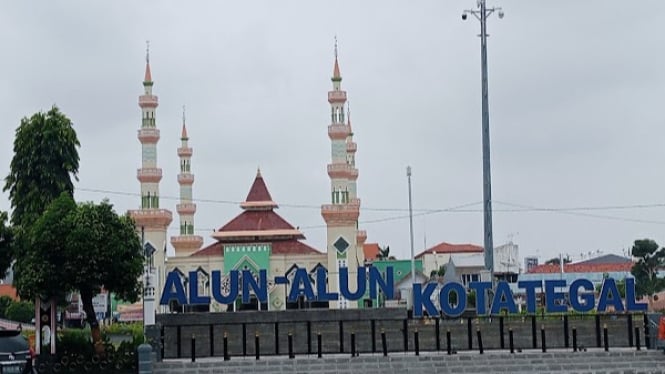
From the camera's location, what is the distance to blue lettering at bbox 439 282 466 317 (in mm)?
31969

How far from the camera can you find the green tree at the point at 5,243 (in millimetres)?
31766

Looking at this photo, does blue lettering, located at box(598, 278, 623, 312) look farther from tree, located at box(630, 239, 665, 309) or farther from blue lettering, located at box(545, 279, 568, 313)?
tree, located at box(630, 239, 665, 309)

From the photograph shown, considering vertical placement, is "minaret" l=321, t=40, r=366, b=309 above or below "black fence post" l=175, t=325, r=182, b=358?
above

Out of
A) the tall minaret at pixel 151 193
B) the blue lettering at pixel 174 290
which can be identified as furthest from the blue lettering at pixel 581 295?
the tall minaret at pixel 151 193

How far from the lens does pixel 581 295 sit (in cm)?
3275

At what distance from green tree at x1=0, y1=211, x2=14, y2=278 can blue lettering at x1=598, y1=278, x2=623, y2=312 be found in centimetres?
1705

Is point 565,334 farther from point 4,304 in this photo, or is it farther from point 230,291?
point 4,304

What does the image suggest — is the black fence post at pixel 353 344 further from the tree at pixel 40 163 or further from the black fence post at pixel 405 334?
the tree at pixel 40 163

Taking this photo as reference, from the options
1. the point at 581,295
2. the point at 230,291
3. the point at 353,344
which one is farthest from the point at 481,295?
the point at 230,291

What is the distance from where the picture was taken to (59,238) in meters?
29.6

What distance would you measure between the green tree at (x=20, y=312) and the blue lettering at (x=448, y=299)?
51650mm

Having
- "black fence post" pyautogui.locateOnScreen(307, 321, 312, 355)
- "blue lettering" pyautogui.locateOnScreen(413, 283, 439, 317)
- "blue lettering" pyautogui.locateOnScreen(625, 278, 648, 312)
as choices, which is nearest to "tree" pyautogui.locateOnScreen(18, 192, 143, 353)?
"black fence post" pyautogui.locateOnScreen(307, 321, 312, 355)

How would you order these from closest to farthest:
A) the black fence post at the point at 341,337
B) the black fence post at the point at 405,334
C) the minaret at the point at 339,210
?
1. the black fence post at the point at 405,334
2. the black fence post at the point at 341,337
3. the minaret at the point at 339,210

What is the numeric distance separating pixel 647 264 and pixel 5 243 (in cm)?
5548
